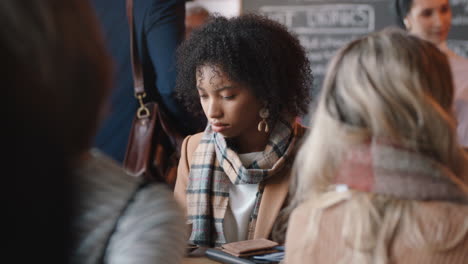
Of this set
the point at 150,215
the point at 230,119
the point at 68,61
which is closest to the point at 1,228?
the point at 68,61

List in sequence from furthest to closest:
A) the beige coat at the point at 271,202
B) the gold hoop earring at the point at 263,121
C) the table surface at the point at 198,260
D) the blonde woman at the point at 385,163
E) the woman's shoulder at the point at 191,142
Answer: the woman's shoulder at the point at 191,142 → the gold hoop earring at the point at 263,121 → the beige coat at the point at 271,202 → the table surface at the point at 198,260 → the blonde woman at the point at 385,163

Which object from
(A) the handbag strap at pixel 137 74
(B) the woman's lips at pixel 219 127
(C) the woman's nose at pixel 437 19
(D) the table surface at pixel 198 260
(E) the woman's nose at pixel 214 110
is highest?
(C) the woman's nose at pixel 437 19

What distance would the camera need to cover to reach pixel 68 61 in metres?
0.52

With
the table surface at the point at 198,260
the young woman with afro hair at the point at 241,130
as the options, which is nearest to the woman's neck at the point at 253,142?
the young woman with afro hair at the point at 241,130

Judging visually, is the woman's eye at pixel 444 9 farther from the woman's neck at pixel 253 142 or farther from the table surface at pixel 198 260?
the table surface at pixel 198 260

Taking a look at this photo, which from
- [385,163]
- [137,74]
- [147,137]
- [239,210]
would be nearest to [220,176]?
[239,210]

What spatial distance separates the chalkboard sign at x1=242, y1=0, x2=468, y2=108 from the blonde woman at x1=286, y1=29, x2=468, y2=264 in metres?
3.01

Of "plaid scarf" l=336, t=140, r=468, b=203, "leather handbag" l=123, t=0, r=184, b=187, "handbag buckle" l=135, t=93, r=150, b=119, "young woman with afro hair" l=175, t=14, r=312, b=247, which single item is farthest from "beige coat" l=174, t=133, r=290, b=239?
"plaid scarf" l=336, t=140, r=468, b=203

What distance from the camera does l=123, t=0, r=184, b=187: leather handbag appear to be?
260cm

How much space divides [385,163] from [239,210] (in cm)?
110

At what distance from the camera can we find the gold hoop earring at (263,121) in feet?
7.73

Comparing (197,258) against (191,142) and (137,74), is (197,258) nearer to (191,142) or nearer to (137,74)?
(191,142)

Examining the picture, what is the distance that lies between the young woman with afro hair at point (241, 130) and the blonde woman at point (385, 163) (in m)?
0.88

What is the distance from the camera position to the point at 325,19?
461 centimetres
